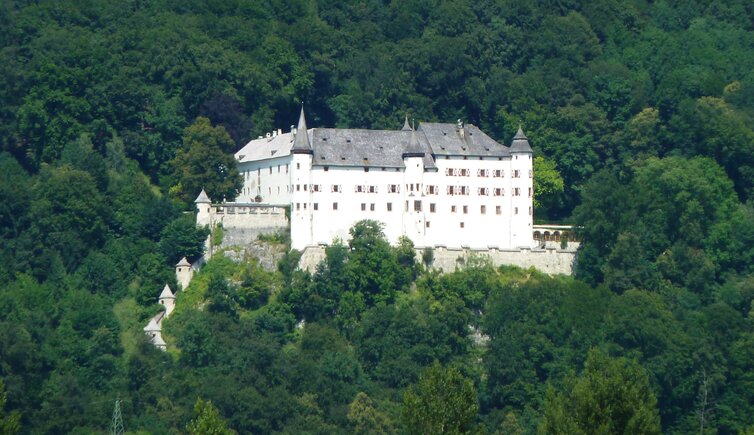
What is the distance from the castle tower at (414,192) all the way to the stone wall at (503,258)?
46.8 inches

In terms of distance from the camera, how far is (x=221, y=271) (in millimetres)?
105000

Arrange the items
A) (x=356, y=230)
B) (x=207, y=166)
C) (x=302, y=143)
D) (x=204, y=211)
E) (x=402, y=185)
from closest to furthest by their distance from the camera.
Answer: (x=356, y=230)
(x=302, y=143)
(x=204, y=211)
(x=402, y=185)
(x=207, y=166)

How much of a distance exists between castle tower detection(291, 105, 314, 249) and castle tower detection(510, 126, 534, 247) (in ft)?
34.0

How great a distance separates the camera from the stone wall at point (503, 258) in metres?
105

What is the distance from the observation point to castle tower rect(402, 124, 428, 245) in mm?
107438

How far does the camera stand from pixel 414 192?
10769 centimetres

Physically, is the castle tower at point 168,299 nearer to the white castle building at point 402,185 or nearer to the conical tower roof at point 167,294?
the conical tower roof at point 167,294

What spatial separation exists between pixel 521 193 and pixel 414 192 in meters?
5.68

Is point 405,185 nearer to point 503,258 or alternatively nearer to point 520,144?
point 503,258

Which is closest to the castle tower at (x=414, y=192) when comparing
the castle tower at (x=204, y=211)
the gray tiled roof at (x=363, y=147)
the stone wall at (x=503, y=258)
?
the gray tiled roof at (x=363, y=147)

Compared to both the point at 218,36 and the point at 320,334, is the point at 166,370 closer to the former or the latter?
the point at 320,334

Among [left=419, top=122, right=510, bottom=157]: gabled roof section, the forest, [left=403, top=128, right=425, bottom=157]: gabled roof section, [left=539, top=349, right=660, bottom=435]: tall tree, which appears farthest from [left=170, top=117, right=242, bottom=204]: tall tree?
[left=539, top=349, right=660, bottom=435]: tall tree

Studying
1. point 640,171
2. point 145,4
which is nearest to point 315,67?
point 145,4

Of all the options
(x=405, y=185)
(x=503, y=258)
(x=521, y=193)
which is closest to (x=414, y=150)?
(x=405, y=185)
